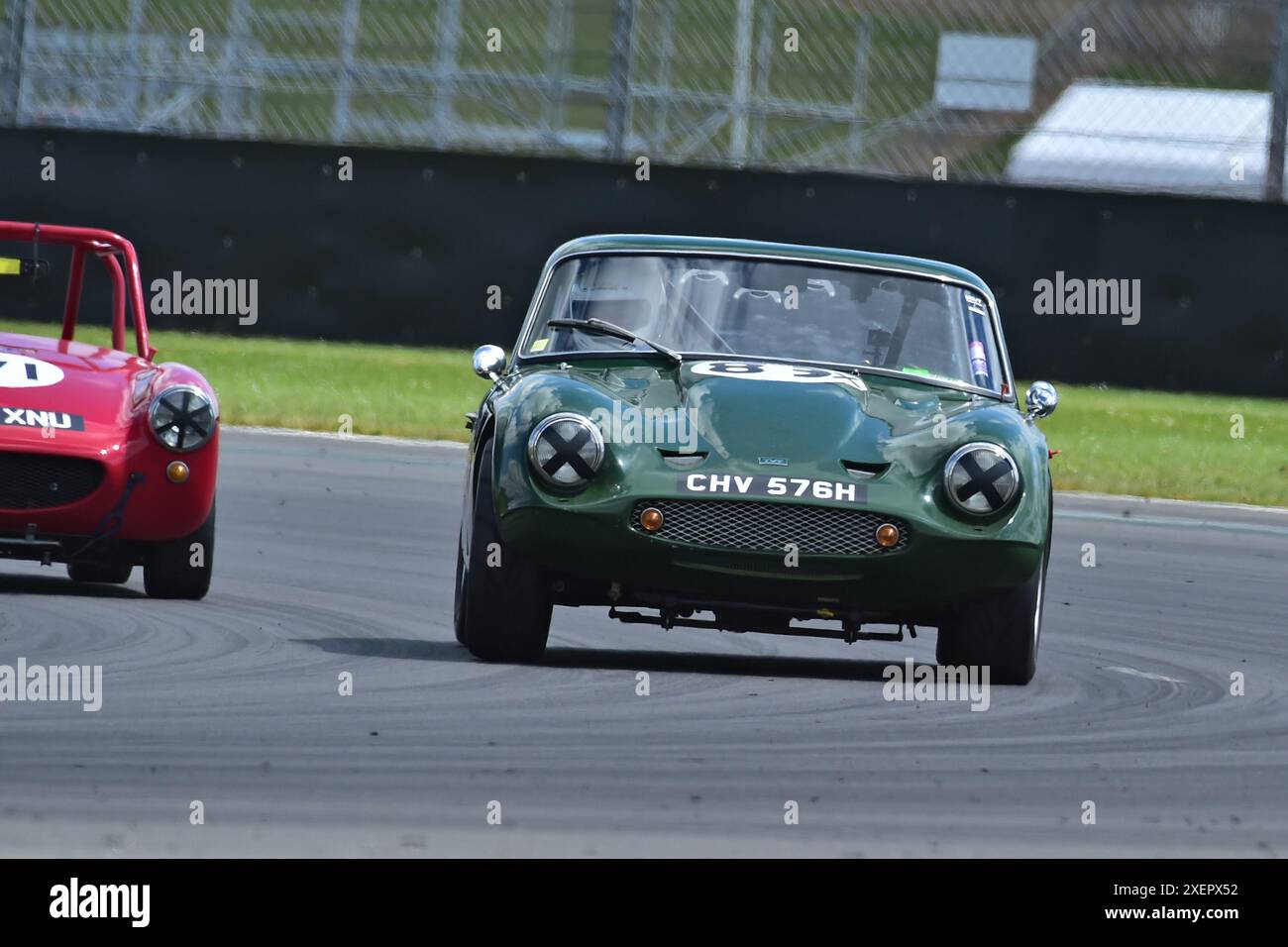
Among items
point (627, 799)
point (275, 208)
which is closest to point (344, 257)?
point (275, 208)

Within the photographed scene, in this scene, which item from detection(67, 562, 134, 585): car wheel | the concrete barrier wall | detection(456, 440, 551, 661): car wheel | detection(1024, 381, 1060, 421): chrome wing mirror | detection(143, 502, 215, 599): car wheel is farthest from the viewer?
the concrete barrier wall

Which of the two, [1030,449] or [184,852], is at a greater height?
[1030,449]

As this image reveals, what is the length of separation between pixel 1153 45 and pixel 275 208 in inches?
231

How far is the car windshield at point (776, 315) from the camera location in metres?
7.29

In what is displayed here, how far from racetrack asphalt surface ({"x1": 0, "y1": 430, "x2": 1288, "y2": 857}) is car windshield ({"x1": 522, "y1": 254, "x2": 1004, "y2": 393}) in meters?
0.88

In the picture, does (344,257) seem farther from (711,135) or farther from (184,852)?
(184,852)

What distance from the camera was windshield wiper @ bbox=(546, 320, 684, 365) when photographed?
7.13 m

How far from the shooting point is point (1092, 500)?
Answer: 45.3ft

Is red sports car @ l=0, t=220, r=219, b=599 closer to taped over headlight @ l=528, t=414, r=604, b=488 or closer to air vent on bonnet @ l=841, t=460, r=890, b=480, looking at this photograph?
taped over headlight @ l=528, t=414, r=604, b=488

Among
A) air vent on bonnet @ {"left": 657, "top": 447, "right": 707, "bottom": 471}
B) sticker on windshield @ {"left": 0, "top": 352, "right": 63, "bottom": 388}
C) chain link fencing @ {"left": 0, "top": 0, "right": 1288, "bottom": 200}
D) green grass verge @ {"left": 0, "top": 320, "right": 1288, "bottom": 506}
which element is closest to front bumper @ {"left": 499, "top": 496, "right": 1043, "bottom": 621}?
air vent on bonnet @ {"left": 657, "top": 447, "right": 707, "bottom": 471}

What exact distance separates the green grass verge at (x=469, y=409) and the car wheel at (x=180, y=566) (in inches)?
270

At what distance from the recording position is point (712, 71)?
16672 millimetres

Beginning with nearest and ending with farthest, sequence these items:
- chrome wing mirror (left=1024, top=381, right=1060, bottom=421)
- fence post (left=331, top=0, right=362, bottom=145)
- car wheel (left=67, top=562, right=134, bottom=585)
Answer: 1. chrome wing mirror (left=1024, top=381, right=1060, bottom=421)
2. car wheel (left=67, top=562, right=134, bottom=585)
3. fence post (left=331, top=0, right=362, bottom=145)

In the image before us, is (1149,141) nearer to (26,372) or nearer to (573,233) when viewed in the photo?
(573,233)
